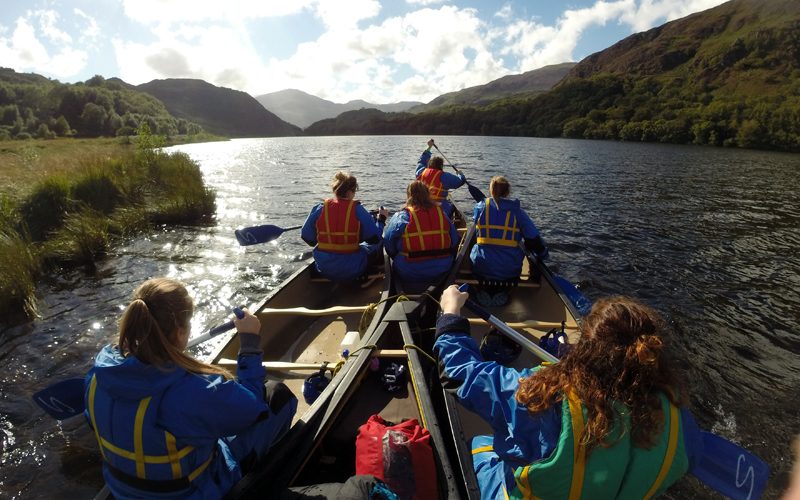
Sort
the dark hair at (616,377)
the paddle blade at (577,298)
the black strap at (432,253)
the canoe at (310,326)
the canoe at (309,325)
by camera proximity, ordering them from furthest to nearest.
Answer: the black strap at (432,253) → the paddle blade at (577,298) → the canoe at (309,325) → the canoe at (310,326) → the dark hair at (616,377)

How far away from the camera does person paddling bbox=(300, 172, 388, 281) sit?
630cm

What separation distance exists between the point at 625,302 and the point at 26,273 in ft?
32.5

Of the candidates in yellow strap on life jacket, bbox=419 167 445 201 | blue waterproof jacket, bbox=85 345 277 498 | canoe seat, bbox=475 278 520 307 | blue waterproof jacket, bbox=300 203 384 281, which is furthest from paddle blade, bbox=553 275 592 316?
yellow strap on life jacket, bbox=419 167 445 201

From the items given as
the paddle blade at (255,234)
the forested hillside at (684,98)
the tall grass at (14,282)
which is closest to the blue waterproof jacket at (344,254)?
the paddle blade at (255,234)

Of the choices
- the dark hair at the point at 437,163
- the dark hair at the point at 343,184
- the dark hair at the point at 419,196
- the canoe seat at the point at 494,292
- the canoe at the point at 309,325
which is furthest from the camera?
the dark hair at the point at 437,163

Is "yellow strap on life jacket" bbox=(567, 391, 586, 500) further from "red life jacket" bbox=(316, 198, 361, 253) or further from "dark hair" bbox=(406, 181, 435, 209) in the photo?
"red life jacket" bbox=(316, 198, 361, 253)

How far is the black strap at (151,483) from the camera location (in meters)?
2.30

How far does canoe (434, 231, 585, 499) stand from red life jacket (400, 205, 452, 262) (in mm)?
467

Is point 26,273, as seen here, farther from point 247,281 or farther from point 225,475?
point 225,475

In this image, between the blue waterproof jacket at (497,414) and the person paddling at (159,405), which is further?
the person paddling at (159,405)

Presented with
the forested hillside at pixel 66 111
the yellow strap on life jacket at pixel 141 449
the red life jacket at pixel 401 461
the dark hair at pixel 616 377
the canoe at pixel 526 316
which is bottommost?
the canoe at pixel 526 316

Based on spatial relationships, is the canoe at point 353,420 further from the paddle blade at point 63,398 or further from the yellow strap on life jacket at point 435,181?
the yellow strap on life jacket at point 435,181

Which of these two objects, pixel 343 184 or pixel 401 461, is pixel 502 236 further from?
pixel 401 461

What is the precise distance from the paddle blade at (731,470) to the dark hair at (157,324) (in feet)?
9.28
